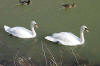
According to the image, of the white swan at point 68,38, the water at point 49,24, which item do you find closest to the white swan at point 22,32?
the water at point 49,24

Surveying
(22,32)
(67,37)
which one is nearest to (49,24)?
(22,32)

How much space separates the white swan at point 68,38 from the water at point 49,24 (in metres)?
0.17

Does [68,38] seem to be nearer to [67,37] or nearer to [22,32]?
[67,37]

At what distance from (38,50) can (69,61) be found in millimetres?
1165

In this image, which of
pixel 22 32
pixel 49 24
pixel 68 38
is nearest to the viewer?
pixel 68 38

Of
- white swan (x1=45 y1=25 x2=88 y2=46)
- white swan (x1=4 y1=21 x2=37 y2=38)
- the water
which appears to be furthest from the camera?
white swan (x1=4 y1=21 x2=37 y2=38)

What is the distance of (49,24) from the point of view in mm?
9898

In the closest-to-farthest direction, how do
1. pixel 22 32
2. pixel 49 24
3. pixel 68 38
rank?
pixel 68 38 < pixel 22 32 < pixel 49 24

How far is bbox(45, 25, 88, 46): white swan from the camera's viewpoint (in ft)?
28.9

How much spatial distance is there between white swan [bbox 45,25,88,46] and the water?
168 millimetres

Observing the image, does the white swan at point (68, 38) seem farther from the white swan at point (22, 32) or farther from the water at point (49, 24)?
the white swan at point (22, 32)

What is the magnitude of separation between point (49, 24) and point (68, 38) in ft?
4.44

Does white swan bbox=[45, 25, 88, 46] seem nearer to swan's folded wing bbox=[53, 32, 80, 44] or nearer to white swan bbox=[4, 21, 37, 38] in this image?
swan's folded wing bbox=[53, 32, 80, 44]

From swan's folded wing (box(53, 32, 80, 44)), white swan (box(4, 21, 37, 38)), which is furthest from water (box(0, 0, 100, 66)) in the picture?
swan's folded wing (box(53, 32, 80, 44))
